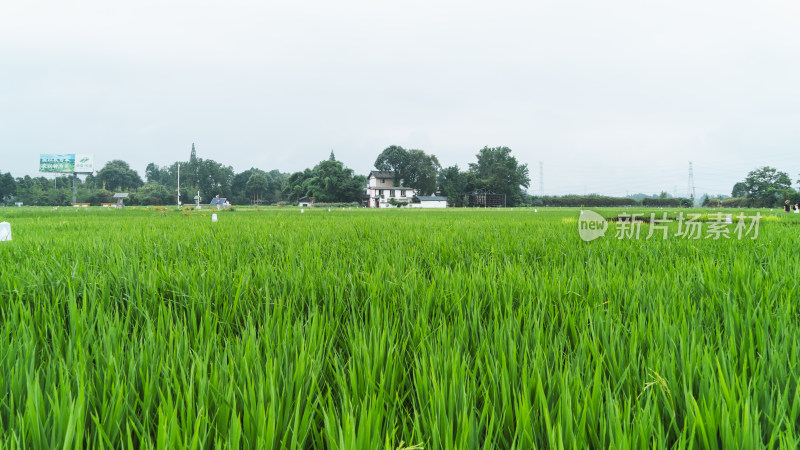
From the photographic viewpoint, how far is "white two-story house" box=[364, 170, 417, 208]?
204 ft

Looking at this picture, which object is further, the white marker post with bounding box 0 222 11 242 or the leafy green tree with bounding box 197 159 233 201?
the leafy green tree with bounding box 197 159 233 201

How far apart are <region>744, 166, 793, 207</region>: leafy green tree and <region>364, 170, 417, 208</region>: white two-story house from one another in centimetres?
4861

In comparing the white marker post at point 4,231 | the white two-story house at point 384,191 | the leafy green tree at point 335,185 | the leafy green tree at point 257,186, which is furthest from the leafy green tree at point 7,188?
the white marker post at point 4,231

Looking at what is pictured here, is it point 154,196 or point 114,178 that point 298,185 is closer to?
point 154,196

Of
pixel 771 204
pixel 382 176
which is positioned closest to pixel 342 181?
pixel 382 176

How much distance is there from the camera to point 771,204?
2003 inches

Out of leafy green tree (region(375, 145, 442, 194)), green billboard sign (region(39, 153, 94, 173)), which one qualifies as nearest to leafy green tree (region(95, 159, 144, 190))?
green billboard sign (region(39, 153, 94, 173))

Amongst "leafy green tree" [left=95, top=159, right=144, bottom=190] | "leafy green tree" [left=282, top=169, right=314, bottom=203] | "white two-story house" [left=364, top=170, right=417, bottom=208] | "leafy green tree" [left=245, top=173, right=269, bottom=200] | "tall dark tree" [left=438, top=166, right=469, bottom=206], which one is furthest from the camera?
"leafy green tree" [left=95, top=159, right=144, bottom=190]

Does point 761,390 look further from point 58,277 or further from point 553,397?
point 58,277

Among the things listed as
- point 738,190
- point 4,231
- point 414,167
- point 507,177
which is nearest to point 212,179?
point 414,167

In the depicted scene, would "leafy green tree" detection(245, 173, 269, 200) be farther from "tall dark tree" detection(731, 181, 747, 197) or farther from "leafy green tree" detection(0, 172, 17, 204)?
"tall dark tree" detection(731, 181, 747, 197)

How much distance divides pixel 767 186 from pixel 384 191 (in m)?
53.7

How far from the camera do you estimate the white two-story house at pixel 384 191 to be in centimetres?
6227

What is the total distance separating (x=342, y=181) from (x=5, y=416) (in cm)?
5492
